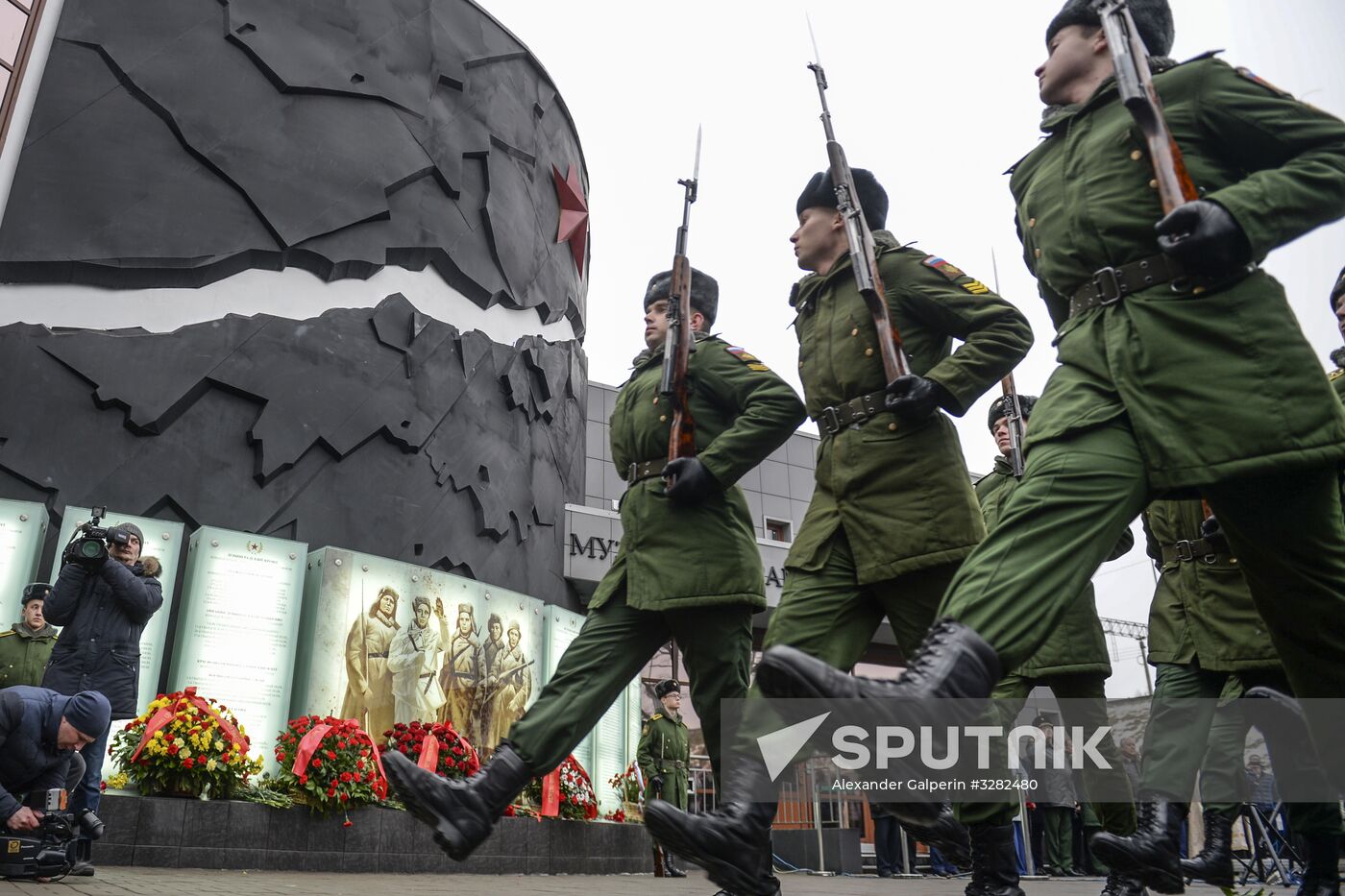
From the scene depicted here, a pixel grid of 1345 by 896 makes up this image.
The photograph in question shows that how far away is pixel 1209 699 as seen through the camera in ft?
14.8

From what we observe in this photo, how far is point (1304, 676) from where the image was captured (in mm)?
2320

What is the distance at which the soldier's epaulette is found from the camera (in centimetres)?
364

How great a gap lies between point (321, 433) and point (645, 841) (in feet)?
20.1

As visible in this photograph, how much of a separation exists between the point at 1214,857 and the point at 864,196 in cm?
318

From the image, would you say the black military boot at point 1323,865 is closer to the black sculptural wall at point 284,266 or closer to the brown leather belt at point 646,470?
the brown leather belt at point 646,470

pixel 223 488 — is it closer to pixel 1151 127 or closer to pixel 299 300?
pixel 299 300

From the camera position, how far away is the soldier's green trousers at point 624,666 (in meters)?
3.38

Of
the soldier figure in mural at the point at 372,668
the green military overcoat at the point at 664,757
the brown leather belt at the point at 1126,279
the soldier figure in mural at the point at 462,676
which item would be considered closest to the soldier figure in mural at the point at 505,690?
the soldier figure in mural at the point at 462,676

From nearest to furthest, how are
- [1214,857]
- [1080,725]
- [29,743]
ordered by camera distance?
[1080,725] → [1214,857] → [29,743]

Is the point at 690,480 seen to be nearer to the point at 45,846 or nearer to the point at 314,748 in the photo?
the point at 45,846

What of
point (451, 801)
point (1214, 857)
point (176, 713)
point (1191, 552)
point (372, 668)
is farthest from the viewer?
point (372, 668)

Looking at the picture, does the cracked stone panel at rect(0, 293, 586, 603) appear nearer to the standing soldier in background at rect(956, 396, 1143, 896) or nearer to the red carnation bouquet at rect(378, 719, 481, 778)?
the red carnation bouquet at rect(378, 719, 481, 778)

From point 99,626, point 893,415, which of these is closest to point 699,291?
point 893,415

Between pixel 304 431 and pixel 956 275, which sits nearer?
pixel 956 275
